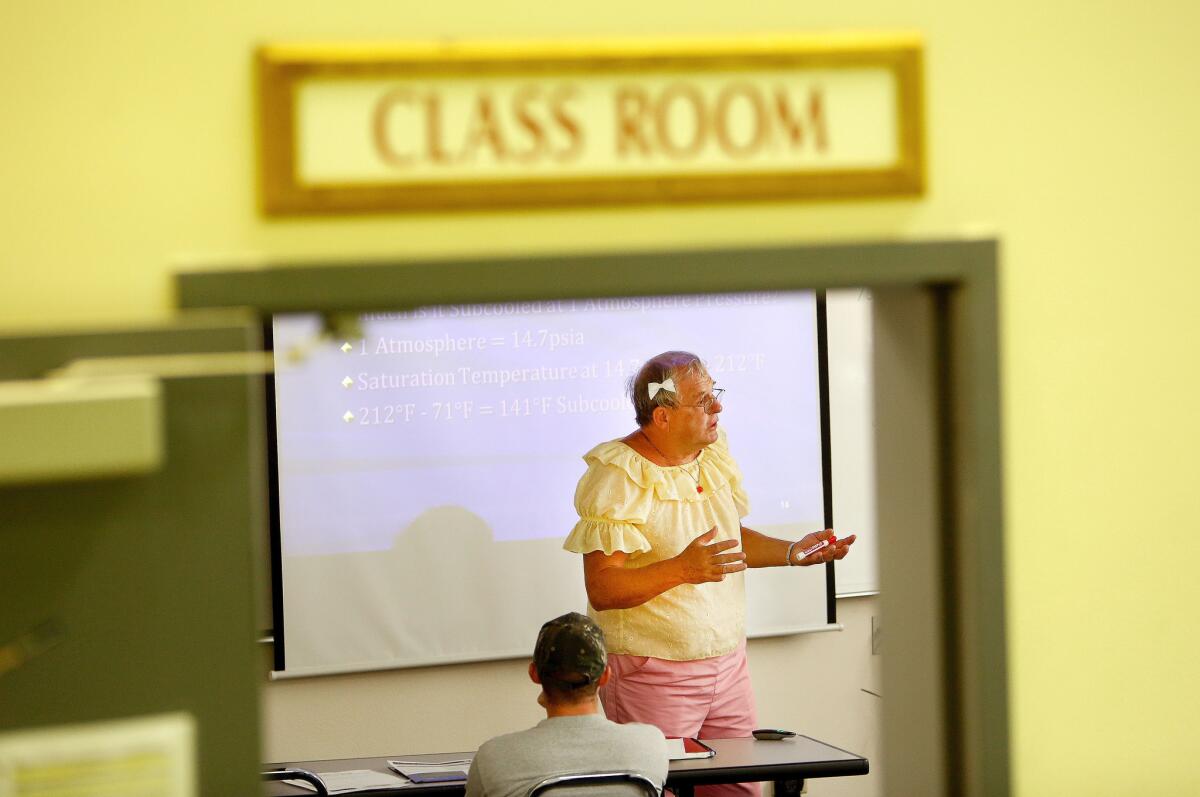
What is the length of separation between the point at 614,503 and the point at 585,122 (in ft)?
7.23

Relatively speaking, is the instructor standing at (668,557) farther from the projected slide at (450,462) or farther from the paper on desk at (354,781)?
the projected slide at (450,462)

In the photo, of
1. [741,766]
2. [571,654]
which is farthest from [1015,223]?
[741,766]

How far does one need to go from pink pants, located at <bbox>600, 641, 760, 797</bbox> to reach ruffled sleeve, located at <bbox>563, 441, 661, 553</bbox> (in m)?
0.38

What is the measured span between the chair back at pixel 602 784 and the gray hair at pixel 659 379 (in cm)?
133

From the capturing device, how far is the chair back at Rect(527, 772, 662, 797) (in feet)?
10.4

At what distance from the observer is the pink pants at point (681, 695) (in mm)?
4164

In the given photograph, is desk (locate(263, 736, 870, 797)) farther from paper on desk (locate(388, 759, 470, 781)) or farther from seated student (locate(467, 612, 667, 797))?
seated student (locate(467, 612, 667, 797))

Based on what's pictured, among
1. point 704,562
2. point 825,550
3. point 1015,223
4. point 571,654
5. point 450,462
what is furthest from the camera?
point 450,462

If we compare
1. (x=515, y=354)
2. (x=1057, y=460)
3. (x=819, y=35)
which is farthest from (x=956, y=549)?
(x=515, y=354)

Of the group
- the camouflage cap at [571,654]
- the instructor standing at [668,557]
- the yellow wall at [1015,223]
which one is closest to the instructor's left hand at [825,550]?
the instructor standing at [668,557]

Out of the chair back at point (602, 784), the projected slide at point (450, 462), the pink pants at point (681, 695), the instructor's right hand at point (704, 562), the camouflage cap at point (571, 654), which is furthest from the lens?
the projected slide at point (450, 462)

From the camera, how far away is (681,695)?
418 centimetres

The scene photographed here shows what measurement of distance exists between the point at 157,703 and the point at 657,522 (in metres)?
2.38

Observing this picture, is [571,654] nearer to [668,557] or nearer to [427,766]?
[668,557]
